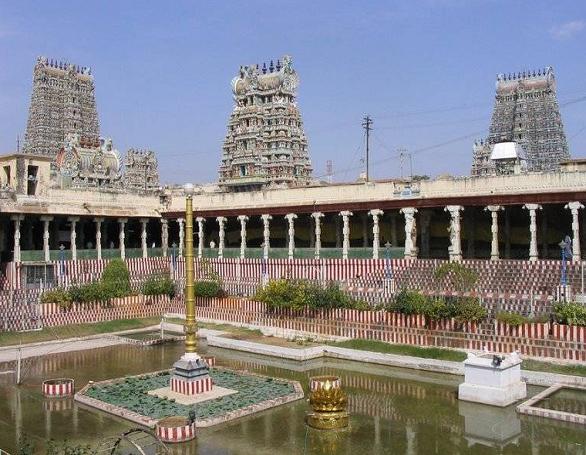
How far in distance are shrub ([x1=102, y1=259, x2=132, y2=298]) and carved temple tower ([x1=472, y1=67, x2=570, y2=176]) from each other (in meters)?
42.1

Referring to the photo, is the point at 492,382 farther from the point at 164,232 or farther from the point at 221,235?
the point at 164,232

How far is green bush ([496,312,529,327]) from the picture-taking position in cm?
2355

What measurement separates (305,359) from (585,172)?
15549 mm

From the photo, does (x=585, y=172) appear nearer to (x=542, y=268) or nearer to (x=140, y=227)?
(x=542, y=268)

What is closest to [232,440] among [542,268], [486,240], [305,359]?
[305,359]

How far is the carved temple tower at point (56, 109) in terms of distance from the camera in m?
67.1

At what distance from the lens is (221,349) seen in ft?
93.6

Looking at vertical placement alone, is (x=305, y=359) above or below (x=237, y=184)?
below

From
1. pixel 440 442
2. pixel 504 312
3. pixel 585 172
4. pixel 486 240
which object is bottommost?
pixel 440 442

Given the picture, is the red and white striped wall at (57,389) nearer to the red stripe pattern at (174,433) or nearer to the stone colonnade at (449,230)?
the red stripe pattern at (174,433)

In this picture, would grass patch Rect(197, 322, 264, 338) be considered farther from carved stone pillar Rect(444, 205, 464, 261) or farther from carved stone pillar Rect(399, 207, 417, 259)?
carved stone pillar Rect(444, 205, 464, 261)

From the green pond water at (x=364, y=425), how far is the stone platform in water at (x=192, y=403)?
32 cm

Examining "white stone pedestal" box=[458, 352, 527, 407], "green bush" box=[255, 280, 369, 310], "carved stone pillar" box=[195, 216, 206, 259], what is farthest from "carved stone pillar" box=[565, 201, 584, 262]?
"carved stone pillar" box=[195, 216, 206, 259]

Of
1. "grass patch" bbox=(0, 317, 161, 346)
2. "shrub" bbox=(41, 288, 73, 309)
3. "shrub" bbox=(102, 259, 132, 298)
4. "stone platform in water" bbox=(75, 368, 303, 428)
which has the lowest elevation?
"stone platform in water" bbox=(75, 368, 303, 428)
